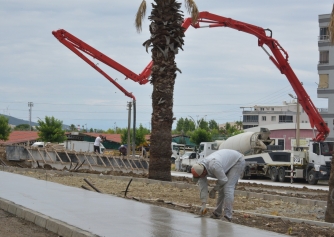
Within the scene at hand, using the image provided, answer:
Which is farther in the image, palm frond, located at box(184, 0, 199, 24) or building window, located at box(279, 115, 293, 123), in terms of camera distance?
building window, located at box(279, 115, 293, 123)

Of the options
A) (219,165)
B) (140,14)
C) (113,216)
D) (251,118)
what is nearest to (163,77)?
(140,14)

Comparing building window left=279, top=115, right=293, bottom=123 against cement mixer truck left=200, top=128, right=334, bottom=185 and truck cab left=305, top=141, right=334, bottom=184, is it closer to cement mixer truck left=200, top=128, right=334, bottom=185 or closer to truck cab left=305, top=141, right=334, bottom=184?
cement mixer truck left=200, top=128, right=334, bottom=185

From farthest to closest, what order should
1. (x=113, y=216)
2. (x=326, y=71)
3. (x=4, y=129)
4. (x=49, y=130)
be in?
(x=4, y=129) < (x=49, y=130) < (x=326, y=71) < (x=113, y=216)

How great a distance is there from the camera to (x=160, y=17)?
25172 millimetres

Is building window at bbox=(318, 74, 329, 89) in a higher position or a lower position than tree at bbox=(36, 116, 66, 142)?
higher

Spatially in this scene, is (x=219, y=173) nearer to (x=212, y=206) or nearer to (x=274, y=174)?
(x=212, y=206)

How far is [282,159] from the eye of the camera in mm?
39750

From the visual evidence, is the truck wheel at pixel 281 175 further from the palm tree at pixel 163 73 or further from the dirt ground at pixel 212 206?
the dirt ground at pixel 212 206

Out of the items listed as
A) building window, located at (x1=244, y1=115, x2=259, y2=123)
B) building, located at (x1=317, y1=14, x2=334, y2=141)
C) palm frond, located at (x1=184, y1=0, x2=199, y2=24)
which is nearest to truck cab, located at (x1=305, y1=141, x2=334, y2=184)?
palm frond, located at (x1=184, y1=0, x2=199, y2=24)

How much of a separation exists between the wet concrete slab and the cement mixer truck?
74.5 ft

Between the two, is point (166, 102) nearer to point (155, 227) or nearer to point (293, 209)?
point (293, 209)

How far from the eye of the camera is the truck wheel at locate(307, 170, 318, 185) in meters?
37.1

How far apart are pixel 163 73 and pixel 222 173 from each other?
12829 mm

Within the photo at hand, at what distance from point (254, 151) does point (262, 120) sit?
93.7 metres
